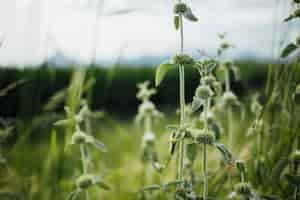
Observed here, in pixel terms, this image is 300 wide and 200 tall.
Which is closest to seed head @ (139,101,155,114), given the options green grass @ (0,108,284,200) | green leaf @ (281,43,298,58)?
green grass @ (0,108,284,200)

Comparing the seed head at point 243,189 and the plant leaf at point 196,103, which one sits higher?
the plant leaf at point 196,103

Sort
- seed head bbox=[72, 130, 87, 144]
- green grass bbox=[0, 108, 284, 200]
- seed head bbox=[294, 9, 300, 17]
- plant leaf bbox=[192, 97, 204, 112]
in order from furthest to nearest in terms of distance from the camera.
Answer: green grass bbox=[0, 108, 284, 200]
seed head bbox=[72, 130, 87, 144]
seed head bbox=[294, 9, 300, 17]
plant leaf bbox=[192, 97, 204, 112]

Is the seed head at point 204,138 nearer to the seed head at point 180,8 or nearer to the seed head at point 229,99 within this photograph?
the seed head at point 180,8

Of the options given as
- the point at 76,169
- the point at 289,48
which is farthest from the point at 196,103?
the point at 76,169

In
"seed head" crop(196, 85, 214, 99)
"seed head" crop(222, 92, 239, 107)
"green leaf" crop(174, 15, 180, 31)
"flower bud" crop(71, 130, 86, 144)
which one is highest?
"green leaf" crop(174, 15, 180, 31)

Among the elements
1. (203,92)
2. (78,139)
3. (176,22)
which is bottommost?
(78,139)

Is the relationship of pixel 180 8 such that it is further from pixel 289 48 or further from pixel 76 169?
pixel 76 169

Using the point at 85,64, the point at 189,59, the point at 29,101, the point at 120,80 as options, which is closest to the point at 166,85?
the point at 120,80

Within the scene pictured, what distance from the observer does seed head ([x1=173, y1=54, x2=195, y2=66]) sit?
78 centimetres

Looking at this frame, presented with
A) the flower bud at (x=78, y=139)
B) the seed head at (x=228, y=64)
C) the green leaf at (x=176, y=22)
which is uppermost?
the green leaf at (x=176, y=22)

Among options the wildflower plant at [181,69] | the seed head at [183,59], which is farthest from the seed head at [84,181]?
the seed head at [183,59]

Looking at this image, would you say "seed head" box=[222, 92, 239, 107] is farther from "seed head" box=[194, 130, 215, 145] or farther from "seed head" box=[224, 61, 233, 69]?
"seed head" box=[194, 130, 215, 145]

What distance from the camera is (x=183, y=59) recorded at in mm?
778

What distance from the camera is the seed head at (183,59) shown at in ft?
2.55
